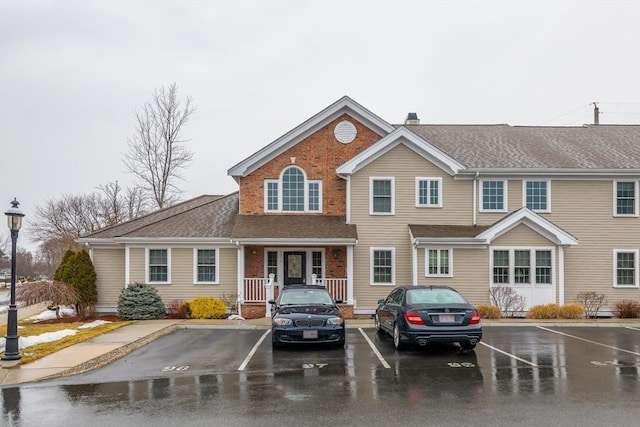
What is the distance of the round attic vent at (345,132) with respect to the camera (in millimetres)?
22609

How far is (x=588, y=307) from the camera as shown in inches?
826

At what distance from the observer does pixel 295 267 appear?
22.0 meters

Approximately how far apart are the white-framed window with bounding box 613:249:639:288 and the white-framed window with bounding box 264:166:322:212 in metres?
12.2

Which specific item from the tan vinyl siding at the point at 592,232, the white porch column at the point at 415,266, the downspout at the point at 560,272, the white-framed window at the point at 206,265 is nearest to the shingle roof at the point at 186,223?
the white-framed window at the point at 206,265

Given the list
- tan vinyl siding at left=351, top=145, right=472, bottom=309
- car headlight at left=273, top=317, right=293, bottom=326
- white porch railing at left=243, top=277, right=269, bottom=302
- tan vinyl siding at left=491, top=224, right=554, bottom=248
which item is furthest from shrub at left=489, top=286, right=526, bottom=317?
car headlight at left=273, top=317, right=293, bottom=326

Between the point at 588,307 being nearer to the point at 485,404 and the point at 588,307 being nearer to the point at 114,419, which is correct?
the point at 485,404

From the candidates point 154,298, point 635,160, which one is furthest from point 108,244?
point 635,160

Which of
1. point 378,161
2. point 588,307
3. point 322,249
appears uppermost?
point 378,161

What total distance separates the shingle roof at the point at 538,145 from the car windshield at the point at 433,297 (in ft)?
33.2

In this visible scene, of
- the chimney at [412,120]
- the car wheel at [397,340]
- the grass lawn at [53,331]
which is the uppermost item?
the chimney at [412,120]

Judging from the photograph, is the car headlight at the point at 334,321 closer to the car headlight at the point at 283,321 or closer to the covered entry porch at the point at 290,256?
the car headlight at the point at 283,321

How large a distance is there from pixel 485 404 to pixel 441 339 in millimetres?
3871

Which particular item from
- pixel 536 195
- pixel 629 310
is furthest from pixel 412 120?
pixel 629 310

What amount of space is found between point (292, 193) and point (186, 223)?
465 cm
